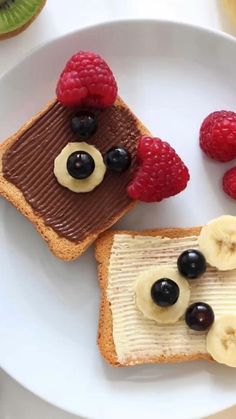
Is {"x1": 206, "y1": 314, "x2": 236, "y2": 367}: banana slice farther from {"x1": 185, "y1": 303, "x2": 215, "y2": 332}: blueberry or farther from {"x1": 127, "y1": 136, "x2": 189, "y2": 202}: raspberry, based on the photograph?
{"x1": 127, "y1": 136, "x2": 189, "y2": 202}: raspberry

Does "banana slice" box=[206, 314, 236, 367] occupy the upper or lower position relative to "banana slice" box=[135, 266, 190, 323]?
lower

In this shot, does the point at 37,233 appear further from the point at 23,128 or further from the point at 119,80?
the point at 119,80

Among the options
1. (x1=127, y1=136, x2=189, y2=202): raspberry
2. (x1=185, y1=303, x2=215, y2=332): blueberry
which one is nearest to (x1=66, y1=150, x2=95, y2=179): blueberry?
(x1=127, y1=136, x2=189, y2=202): raspberry

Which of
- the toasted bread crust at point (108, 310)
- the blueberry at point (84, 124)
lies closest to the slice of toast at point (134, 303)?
the toasted bread crust at point (108, 310)

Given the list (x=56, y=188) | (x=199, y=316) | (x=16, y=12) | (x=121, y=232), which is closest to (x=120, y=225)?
(x=121, y=232)

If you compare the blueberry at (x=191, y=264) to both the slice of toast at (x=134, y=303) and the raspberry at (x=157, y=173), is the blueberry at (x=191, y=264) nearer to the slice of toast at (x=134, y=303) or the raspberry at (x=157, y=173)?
the slice of toast at (x=134, y=303)

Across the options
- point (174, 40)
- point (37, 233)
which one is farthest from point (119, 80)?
point (37, 233)

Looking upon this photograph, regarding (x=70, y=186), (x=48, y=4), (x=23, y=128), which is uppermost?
(x=48, y=4)

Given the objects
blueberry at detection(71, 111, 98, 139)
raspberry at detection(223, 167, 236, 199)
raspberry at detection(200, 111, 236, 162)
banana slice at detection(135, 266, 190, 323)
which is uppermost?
blueberry at detection(71, 111, 98, 139)
